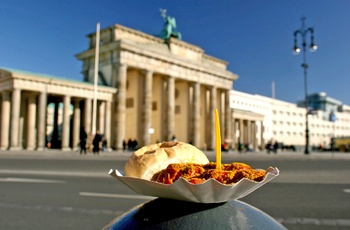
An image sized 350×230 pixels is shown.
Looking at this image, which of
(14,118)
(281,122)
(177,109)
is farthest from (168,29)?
(281,122)

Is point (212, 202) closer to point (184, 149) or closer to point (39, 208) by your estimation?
point (184, 149)

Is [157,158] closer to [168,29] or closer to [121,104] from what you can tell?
[121,104]

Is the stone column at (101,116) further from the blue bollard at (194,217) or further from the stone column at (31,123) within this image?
the blue bollard at (194,217)

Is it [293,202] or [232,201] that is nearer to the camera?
[232,201]

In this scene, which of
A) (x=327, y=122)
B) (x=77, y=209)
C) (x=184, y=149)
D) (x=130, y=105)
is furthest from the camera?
(x=327, y=122)

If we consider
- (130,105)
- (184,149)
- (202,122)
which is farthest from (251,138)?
(184,149)

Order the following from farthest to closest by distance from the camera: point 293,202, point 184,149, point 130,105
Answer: point 130,105 < point 293,202 < point 184,149
